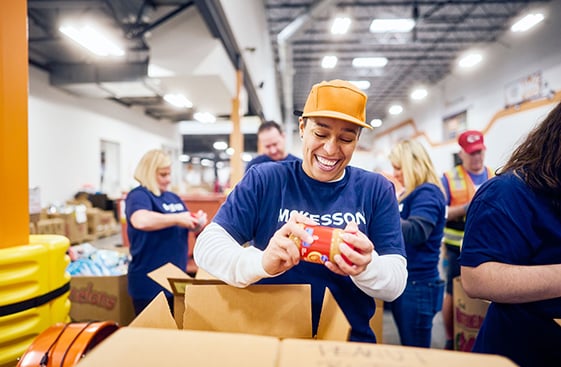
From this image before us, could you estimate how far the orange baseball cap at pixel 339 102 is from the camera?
1.03 m

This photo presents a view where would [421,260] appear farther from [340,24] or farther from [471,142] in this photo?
[340,24]

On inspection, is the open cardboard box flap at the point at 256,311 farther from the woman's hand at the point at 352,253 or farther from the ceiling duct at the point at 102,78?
the ceiling duct at the point at 102,78

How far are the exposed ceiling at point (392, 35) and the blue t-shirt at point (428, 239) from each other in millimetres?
5515

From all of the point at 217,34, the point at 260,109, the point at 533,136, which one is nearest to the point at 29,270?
the point at 533,136

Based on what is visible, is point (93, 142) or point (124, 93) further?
point (93, 142)

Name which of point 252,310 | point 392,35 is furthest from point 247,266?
point 392,35

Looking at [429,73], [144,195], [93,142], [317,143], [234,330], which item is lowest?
[234,330]

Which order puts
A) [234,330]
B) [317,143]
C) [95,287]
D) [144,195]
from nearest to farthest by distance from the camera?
[234,330], [317,143], [144,195], [95,287]

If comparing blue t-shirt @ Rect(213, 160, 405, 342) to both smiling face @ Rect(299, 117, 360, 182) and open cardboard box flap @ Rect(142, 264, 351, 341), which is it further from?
open cardboard box flap @ Rect(142, 264, 351, 341)

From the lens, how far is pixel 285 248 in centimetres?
85

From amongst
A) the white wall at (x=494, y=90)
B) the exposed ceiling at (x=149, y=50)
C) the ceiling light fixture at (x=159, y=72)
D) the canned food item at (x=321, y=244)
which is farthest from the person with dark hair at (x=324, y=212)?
the ceiling light fixture at (x=159, y=72)

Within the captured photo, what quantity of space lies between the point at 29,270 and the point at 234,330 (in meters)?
0.94

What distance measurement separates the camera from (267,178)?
3.74 feet

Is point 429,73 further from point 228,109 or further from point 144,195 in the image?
point 144,195
